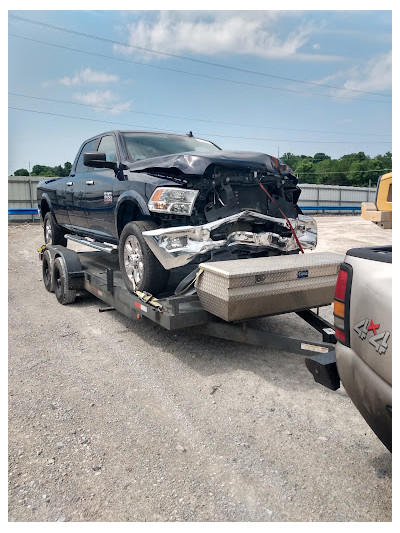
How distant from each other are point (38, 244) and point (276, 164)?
1105cm

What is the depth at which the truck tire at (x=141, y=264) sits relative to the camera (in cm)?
434

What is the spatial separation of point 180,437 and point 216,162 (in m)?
2.42

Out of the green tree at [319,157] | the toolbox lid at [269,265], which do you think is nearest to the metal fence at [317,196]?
→ the toolbox lid at [269,265]

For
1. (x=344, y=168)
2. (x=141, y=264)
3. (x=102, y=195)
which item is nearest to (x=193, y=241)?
(x=141, y=264)

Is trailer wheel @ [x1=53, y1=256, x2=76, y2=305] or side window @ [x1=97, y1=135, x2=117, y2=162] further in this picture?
trailer wheel @ [x1=53, y1=256, x2=76, y2=305]

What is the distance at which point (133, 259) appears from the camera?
4609mm

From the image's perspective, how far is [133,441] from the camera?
3.00 meters

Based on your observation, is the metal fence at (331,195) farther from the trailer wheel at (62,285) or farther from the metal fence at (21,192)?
the trailer wheel at (62,285)

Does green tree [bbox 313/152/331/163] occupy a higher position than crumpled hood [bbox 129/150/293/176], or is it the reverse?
green tree [bbox 313/152/331/163]

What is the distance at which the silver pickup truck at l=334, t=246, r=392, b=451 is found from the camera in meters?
2.01

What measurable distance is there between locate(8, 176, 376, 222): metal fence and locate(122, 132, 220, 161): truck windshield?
17.7 m

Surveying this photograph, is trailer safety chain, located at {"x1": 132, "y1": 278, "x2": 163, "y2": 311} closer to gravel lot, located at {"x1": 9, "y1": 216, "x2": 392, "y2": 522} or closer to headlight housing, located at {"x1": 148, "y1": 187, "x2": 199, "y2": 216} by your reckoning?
gravel lot, located at {"x1": 9, "y1": 216, "x2": 392, "y2": 522}

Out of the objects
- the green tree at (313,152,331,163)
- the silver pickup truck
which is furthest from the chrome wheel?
the green tree at (313,152,331,163)

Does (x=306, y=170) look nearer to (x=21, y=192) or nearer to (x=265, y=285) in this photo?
(x=21, y=192)
